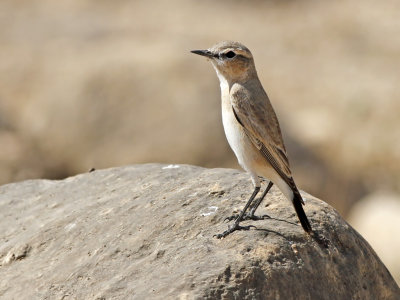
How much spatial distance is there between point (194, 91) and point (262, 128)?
7304mm

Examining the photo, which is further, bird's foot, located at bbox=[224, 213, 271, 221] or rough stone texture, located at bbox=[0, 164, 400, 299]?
bird's foot, located at bbox=[224, 213, 271, 221]

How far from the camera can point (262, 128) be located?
6523 millimetres

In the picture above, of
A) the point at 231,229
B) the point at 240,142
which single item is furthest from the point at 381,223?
the point at 231,229

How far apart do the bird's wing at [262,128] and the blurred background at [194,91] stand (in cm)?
580

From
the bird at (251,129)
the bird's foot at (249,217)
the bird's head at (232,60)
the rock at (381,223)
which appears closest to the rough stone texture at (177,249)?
the bird's foot at (249,217)

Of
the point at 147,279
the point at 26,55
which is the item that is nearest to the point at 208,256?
the point at 147,279

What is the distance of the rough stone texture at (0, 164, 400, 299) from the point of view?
5598 millimetres

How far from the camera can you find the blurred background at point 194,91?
13.2 m

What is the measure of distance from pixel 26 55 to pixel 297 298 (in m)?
12.3

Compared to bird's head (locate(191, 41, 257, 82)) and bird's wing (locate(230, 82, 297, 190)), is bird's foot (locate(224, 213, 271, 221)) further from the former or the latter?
bird's head (locate(191, 41, 257, 82))

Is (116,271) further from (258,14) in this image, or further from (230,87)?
(258,14)

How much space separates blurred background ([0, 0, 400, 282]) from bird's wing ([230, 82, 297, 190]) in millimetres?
5805

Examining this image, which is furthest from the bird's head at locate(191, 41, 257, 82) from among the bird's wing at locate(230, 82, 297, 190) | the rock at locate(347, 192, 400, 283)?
the rock at locate(347, 192, 400, 283)

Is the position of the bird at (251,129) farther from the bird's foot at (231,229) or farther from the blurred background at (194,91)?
the blurred background at (194,91)
